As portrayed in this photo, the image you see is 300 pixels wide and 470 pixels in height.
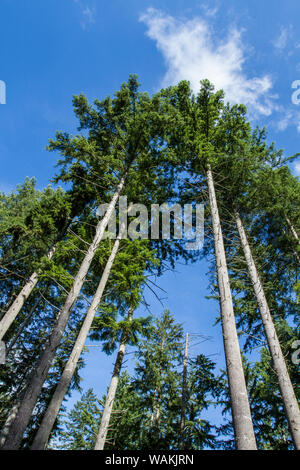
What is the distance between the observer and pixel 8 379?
11.9 metres

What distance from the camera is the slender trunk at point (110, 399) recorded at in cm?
702

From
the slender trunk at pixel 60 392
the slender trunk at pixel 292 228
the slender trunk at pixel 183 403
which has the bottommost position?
the slender trunk at pixel 60 392

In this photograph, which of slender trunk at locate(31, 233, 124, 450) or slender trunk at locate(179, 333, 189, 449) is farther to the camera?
slender trunk at locate(179, 333, 189, 449)

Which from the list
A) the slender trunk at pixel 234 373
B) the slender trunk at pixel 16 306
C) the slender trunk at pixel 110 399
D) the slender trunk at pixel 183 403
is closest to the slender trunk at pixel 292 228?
the slender trunk at pixel 234 373

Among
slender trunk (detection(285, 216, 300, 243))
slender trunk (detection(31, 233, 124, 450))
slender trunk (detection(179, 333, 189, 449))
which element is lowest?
slender trunk (detection(31, 233, 124, 450))

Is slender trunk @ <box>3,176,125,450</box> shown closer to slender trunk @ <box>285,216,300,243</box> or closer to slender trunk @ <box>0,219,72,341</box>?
slender trunk @ <box>0,219,72,341</box>

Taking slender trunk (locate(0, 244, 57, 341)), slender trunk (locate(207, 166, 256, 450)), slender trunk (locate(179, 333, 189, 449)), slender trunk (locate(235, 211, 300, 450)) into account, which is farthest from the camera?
slender trunk (locate(179, 333, 189, 449))

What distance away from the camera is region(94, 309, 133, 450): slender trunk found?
7.02 m

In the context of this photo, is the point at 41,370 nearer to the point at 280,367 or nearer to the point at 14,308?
the point at 14,308

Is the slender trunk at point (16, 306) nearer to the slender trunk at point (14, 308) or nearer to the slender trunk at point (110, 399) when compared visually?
the slender trunk at point (14, 308)

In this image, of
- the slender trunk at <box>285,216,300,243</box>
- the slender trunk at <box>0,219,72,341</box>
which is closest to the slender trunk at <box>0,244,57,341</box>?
the slender trunk at <box>0,219,72,341</box>

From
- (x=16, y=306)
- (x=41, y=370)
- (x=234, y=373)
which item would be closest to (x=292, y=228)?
(x=234, y=373)

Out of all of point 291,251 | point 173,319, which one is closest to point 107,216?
point 291,251
